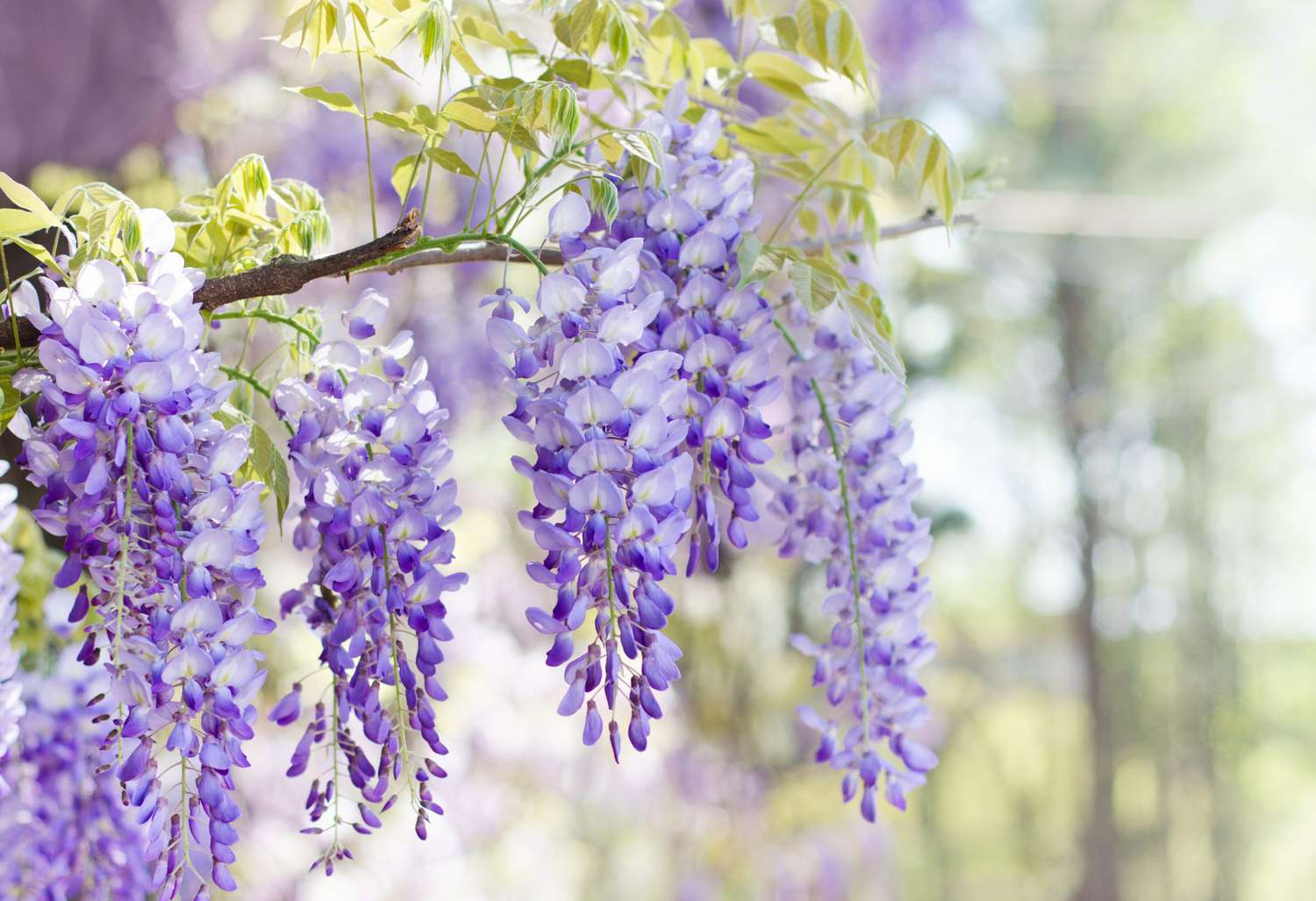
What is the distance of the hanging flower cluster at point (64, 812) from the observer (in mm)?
781

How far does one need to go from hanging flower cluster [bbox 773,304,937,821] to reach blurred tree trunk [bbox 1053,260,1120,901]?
3432 mm

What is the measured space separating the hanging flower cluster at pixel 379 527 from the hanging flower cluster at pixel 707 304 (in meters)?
0.11

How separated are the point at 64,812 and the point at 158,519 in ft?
1.46

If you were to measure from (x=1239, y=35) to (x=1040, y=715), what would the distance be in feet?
9.10

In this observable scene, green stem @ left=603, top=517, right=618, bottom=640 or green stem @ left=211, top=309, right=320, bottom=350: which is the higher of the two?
green stem @ left=211, top=309, right=320, bottom=350

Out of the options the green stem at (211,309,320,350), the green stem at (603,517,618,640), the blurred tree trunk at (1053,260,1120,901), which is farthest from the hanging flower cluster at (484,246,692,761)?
the blurred tree trunk at (1053,260,1120,901)

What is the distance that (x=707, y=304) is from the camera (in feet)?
1.76

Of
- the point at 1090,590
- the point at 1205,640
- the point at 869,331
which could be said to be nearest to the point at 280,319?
the point at 869,331

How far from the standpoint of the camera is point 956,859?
5121 mm

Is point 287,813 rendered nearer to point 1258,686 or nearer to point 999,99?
point 999,99

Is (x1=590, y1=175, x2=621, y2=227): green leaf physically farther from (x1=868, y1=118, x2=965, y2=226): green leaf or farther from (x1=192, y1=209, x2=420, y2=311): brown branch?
(x1=868, y1=118, x2=965, y2=226): green leaf

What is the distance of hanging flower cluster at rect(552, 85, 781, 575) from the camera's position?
53 cm

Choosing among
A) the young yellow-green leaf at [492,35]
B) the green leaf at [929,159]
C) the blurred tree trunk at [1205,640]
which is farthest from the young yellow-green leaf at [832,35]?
the blurred tree trunk at [1205,640]

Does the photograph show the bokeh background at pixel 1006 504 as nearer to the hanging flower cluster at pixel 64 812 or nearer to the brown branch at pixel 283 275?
the hanging flower cluster at pixel 64 812
